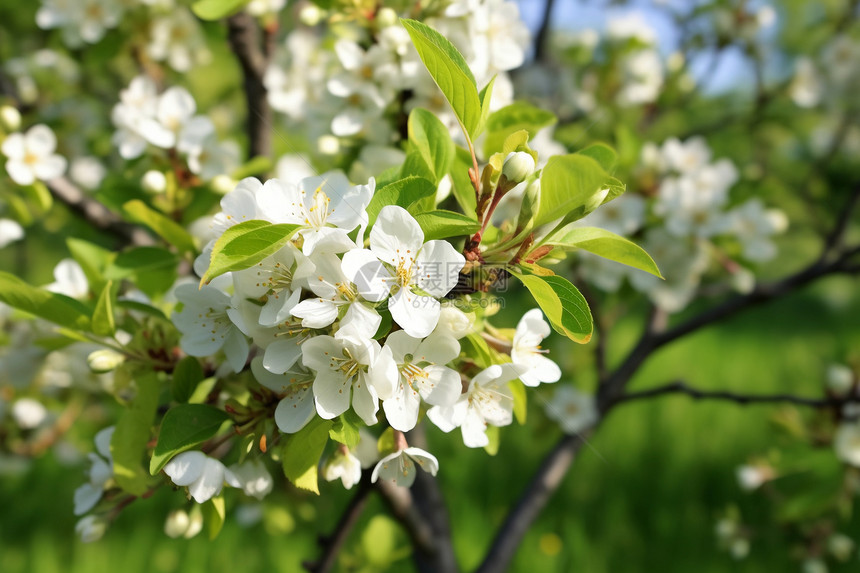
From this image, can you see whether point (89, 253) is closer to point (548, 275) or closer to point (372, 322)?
point (372, 322)

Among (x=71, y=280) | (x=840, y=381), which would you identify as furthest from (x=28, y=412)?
(x=840, y=381)

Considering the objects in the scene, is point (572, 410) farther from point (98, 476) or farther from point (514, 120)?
point (98, 476)

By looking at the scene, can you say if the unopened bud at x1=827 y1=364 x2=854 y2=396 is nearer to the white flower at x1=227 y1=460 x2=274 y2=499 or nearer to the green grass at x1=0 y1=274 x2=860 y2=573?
the green grass at x1=0 y1=274 x2=860 y2=573

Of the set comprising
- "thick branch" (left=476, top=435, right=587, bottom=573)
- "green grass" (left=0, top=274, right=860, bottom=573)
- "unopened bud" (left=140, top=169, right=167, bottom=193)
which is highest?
"unopened bud" (left=140, top=169, right=167, bottom=193)

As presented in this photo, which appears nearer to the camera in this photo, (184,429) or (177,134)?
(184,429)

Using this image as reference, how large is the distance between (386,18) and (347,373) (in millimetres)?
724

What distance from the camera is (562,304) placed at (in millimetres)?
802

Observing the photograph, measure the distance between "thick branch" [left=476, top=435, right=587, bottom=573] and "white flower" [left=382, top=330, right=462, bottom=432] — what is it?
3.57 ft

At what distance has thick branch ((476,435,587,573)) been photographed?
5.58ft

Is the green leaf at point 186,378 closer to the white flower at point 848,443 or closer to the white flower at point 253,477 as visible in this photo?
the white flower at point 253,477

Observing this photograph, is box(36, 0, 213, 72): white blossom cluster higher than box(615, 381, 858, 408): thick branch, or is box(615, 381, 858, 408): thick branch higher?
box(36, 0, 213, 72): white blossom cluster

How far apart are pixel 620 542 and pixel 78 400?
7.14 ft

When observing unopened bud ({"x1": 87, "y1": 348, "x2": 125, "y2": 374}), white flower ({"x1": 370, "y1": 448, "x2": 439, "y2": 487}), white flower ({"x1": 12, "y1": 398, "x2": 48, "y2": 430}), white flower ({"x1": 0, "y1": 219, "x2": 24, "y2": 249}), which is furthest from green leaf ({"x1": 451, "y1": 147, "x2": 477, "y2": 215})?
white flower ({"x1": 12, "y1": 398, "x2": 48, "y2": 430})

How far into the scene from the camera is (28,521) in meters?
2.84
